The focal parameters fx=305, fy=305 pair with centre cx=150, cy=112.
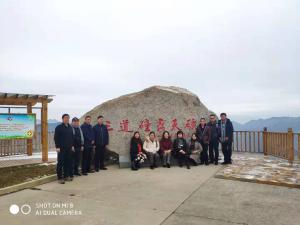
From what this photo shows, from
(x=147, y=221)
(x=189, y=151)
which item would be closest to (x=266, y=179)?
(x=189, y=151)

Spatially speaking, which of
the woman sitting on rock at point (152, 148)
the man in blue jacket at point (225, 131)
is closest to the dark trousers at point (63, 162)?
the woman sitting on rock at point (152, 148)

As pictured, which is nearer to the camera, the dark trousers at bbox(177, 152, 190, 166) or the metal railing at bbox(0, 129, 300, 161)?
the dark trousers at bbox(177, 152, 190, 166)

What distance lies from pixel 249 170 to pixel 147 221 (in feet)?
15.9

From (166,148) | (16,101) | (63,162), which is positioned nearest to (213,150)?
(166,148)

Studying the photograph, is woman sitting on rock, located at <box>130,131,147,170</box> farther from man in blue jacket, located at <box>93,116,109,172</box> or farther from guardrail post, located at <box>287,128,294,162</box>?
guardrail post, located at <box>287,128,294,162</box>

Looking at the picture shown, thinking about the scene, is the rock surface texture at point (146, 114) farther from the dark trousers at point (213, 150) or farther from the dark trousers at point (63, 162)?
the dark trousers at point (63, 162)

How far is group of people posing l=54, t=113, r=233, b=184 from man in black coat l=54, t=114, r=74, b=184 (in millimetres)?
574

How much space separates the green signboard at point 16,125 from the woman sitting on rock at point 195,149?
5612 mm

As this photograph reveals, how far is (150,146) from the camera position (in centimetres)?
944

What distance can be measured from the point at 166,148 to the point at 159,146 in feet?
0.76

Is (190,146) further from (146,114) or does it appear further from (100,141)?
(100,141)

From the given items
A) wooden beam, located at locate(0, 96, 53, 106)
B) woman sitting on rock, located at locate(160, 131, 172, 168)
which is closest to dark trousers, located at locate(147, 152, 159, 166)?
woman sitting on rock, located at locate(160, 131, 172, 168)

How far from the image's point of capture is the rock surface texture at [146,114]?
987cm

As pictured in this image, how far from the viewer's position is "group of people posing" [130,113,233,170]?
30.6 ft
